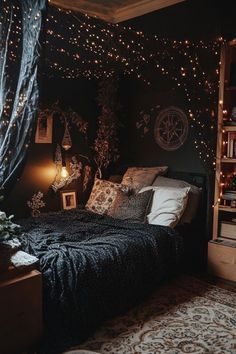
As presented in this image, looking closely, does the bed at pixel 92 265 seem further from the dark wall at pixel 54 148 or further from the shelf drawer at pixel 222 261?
the dark wall at pixel 54 148

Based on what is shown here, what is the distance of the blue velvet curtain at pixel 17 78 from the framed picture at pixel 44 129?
1.58 meters

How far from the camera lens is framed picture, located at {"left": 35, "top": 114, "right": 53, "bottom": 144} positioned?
13.2ft

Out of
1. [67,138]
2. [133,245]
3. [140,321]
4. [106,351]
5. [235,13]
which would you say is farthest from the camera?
[67,138]

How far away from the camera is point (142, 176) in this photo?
4.15 metres

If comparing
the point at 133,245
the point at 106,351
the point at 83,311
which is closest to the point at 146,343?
the point at 106,351

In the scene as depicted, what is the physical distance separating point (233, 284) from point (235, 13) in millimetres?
2546

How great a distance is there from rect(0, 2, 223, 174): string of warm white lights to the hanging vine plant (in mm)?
787

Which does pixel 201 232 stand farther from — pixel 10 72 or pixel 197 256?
pixel 10 72

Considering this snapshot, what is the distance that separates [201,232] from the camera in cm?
375

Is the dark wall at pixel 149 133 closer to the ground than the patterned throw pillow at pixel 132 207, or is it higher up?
higher up

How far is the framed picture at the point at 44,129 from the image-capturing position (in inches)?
159

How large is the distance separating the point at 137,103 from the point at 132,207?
157 cm

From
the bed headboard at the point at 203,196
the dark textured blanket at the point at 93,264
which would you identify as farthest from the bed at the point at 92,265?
the bed headboard at the point at 203,196

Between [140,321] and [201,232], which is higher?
[201,232]
